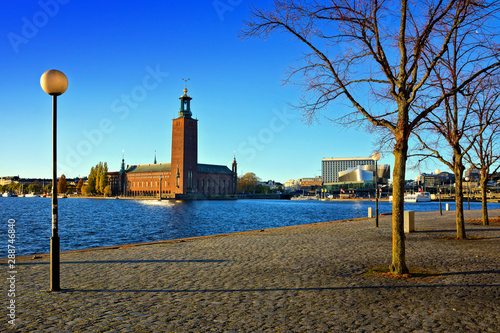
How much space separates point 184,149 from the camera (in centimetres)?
14950

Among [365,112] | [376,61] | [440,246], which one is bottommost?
[440,246]

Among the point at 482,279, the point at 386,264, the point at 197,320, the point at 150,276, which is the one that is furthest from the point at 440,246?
the point at 197,320

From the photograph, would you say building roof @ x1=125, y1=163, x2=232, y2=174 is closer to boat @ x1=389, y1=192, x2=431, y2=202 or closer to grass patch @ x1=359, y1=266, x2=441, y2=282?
boat @ x1=389, y1=192, x2=431, y2=202

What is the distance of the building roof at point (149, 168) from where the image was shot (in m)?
174

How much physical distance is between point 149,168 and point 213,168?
1143 inches

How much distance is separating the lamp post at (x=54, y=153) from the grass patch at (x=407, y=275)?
6.44 metres

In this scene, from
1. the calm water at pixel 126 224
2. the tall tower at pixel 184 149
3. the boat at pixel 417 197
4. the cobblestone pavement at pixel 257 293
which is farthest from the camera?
the tall tower at pixel 184 149

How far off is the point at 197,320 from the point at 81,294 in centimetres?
275

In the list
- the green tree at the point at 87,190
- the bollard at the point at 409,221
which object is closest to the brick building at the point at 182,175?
the green tree at the point at 87,190

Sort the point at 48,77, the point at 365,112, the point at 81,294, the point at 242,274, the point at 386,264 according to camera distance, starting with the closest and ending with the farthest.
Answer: the point at 81,294
the point at 48,77
the point at 242,274
the point at 365,112
the point at 386,264

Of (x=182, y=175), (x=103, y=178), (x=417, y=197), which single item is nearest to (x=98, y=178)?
(x=103, y=178)

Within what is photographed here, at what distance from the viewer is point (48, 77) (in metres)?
7.87

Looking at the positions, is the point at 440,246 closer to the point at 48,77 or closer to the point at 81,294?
the point at 81,294

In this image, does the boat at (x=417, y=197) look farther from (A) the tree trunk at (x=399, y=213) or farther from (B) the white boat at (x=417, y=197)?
(A) the tree trunk at (x=399, y=213)
